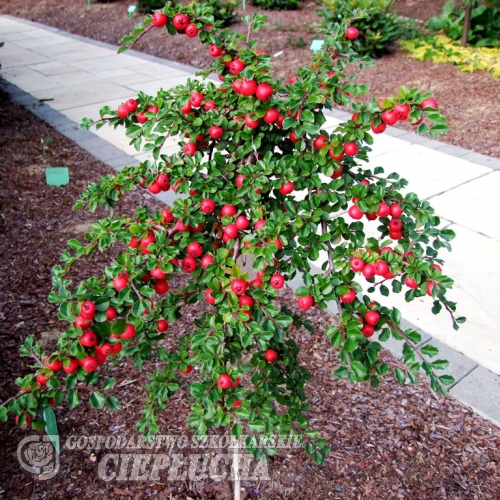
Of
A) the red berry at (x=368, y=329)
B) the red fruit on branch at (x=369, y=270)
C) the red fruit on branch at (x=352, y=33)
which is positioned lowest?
the red berry at (x=368, y=329)

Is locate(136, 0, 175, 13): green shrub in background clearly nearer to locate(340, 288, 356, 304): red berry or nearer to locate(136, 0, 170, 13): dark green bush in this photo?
locate(136, 0, 170, 13): dark green bush

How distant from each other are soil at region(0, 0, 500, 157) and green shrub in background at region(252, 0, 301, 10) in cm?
17

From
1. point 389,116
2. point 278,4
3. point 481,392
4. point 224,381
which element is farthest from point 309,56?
point 224,381

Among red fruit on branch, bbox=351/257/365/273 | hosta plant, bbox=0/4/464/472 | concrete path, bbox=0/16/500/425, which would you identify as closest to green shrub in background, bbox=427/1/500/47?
concrete path, bbox=0/16/500/425

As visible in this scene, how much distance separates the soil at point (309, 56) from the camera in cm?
626

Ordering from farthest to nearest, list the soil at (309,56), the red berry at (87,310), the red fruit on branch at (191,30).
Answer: the soil at (309,56) → the red fruit on branch at (191,30) → the red berry at (87,310)

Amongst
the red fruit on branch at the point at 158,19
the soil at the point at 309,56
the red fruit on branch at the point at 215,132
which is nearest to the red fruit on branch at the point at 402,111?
the red fruit on branch at the point at 215,132

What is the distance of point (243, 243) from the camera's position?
5.38ft

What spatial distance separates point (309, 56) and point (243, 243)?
7.81 meters

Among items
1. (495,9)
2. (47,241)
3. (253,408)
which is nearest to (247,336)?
(253,408)

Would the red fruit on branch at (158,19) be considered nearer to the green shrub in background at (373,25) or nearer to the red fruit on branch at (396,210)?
the red fruit on branch at (396,210)

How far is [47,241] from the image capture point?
13.8 ft

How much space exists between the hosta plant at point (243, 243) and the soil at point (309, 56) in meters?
4.54

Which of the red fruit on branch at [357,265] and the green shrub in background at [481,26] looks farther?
the green shrub in background at [481,26]
